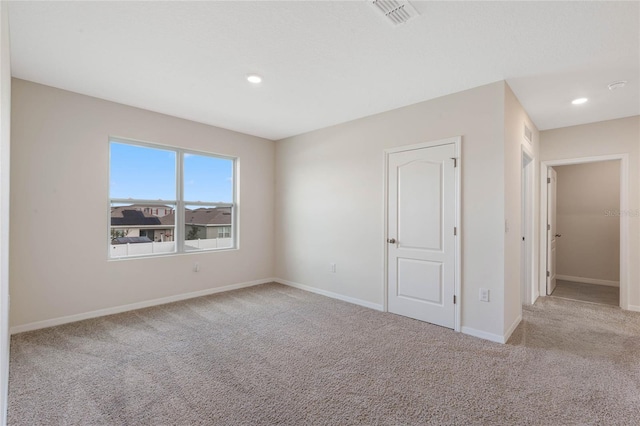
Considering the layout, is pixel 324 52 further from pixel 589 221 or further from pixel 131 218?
pixel 589 221

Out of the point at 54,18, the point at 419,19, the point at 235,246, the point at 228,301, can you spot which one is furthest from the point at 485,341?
the point at 54,18

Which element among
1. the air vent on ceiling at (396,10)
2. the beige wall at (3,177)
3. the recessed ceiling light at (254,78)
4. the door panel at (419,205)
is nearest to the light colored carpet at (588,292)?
the door panel at (419,205)

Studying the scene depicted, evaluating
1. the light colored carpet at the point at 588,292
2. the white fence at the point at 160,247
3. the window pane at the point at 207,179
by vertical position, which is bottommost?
the light colored carpet at the point at 588,292

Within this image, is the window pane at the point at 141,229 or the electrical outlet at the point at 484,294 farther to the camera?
the window pane at the point at 141,229

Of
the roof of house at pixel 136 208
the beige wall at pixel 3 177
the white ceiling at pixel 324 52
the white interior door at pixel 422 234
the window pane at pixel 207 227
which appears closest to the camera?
the beige wall at pixel 3 177

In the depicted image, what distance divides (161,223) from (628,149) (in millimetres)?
6351

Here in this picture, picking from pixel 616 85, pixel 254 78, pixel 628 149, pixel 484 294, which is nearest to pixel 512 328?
pixel 484 294

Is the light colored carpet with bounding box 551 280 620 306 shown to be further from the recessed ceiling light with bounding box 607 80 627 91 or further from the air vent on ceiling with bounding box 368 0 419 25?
the air vent on ceiling with bounding box 368 0 419 25

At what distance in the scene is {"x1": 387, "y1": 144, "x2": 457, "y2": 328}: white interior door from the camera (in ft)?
11.0

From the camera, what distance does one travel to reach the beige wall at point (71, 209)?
10.2 feet

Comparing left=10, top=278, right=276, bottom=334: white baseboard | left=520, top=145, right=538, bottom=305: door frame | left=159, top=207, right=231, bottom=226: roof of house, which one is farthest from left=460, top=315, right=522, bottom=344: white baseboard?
left=159, top=207, right=231, bottom=226: roof of house

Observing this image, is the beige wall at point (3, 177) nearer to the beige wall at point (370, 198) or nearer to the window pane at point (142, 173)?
the window pane at point (142, 173)

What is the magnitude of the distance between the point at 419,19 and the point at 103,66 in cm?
281

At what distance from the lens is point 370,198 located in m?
4.10
